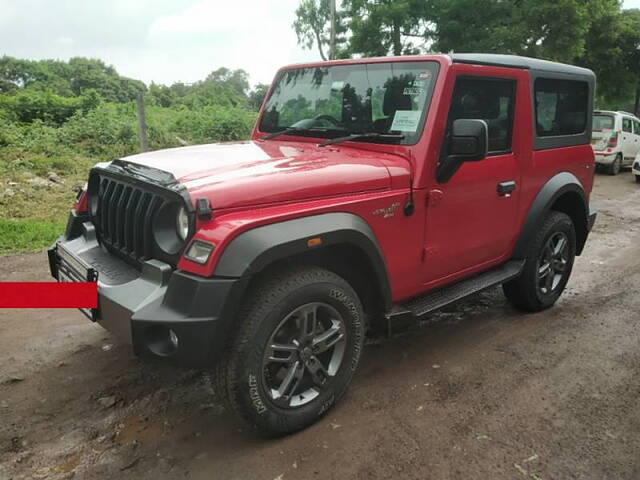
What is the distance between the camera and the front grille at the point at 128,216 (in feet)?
8.17

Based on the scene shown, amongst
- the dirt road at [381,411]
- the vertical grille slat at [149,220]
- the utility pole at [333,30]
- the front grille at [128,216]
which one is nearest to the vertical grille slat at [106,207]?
the front grille at [128,216]

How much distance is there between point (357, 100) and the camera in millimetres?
3357

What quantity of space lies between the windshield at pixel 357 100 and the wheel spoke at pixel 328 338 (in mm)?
1175

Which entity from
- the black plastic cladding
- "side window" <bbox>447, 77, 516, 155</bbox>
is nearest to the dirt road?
the black plastic cladding

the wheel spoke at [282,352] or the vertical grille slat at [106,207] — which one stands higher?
the vertical grille slat at [106,207]

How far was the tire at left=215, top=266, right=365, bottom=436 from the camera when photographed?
237cm

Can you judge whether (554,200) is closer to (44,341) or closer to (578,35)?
(44,341)

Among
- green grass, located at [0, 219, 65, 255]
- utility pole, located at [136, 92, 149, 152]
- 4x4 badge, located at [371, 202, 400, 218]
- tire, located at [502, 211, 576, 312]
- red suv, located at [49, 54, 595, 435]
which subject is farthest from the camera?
utility pole, located at [136, 92, 149, 152]

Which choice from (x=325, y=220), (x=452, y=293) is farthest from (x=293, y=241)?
(x=452, y=293)

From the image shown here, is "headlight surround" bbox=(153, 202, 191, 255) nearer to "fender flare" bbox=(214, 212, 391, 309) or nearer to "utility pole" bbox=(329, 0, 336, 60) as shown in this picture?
"fender flare" bbox=(214, 212, 391, 309)

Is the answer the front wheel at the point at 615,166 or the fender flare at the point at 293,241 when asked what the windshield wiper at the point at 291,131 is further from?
the front wheel at the point at 615,166

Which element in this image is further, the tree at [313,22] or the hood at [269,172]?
the tree at [313,22]

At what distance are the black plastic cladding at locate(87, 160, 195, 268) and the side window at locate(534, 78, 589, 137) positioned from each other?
2.73m
